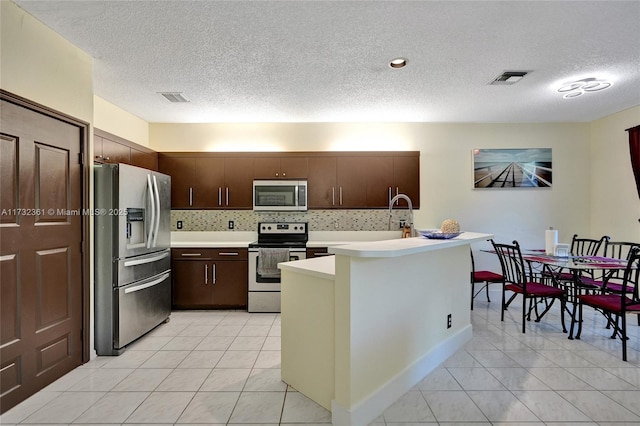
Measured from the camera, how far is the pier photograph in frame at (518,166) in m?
4.72

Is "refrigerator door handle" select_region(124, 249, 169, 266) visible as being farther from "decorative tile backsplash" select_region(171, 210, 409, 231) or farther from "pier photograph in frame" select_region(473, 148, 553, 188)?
"pier photograph in frame" select_region(473, 148, 553, 188)

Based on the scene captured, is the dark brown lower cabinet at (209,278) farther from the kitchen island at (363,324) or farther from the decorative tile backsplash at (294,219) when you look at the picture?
the kitchen island at (363,324)

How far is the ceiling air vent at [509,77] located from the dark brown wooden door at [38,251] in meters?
3.92

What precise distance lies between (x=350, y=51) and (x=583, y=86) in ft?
8.72

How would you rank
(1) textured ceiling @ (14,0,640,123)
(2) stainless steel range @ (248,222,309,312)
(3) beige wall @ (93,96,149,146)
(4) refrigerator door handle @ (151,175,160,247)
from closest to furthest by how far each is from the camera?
(1) textured ceiling @ (14,0,640,123), (4) refrigerator door handle @ (151,175,160,247), (3) beige wall @ (93,96,149,146), (2) stainless steel range @ (248,222,309,312)

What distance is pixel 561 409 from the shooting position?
197 cm

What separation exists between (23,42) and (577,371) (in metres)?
4.72

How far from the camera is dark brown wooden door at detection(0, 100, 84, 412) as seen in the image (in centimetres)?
201

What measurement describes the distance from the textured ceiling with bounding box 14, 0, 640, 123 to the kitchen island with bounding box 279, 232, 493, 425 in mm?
1563

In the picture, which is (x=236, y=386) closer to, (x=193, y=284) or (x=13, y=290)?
(x=13, y=290)

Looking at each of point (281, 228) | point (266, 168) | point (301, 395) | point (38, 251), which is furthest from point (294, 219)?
point (38, 251)

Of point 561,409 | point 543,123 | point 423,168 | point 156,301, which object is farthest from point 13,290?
point 543,123

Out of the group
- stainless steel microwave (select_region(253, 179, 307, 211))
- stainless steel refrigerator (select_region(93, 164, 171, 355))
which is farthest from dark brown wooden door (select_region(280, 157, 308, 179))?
stainless steel refrigerator (select_region(93, 164, 171, 355))

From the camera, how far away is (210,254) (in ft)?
13.4
